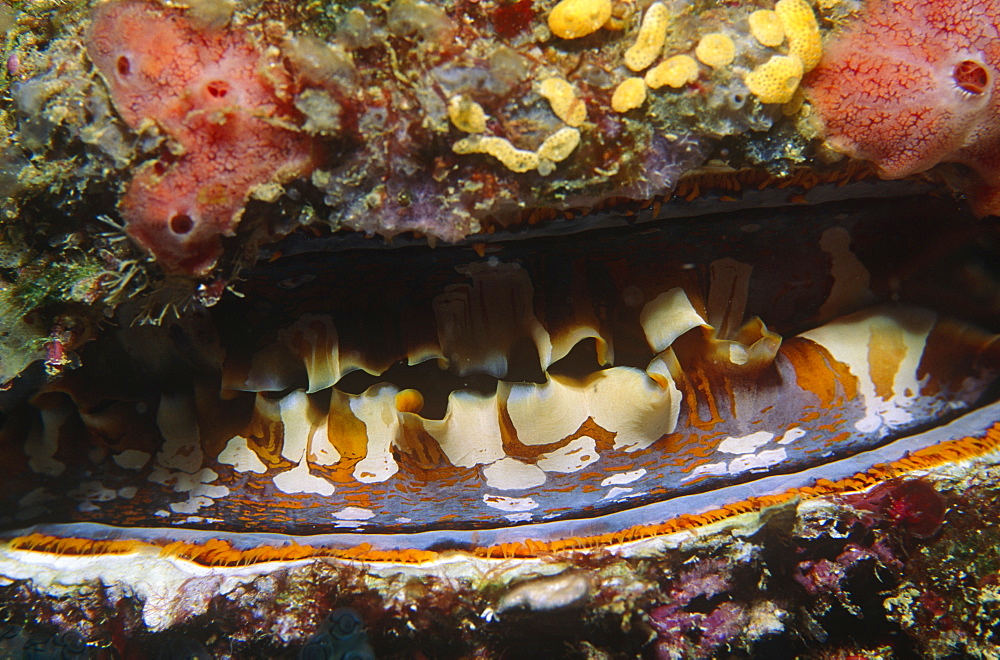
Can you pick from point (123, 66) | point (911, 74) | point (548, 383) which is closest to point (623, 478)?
point (548, 383)

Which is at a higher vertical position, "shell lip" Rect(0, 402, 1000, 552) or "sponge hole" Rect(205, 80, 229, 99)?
"sponge hole" Rect(205, 80, 229, 99)

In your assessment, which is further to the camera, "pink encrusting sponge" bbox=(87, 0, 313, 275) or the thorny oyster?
the thorny oyster

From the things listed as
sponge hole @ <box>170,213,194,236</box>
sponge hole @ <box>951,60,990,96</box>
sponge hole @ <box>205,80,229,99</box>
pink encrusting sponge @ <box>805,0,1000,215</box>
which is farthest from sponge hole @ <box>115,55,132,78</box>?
sponge hole @ <box>951,60,990,96</box>

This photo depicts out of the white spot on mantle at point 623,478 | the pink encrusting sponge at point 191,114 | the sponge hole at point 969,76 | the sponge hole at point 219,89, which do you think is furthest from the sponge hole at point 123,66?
the white spot on mantle at point 623,478

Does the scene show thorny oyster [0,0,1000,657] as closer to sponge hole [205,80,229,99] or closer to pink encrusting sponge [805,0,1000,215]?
pink encrusting sponge [805,0,1000,215]

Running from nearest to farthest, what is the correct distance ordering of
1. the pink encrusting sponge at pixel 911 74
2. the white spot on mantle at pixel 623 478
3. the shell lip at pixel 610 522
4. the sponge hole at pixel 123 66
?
the sponge hole at pixel 123 66, the pink encrusting sponge at pixel 911 74, the shell lip at pixel 610 522, the white spot on mantle at pixel 623 478

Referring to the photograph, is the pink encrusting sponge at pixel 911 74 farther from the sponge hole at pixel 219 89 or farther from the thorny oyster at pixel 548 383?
the sponge hole at pixel 219 89

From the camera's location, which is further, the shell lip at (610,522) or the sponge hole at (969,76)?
the shell lip at (610,522)

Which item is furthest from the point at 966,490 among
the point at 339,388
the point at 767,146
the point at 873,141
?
the point at 339,388
